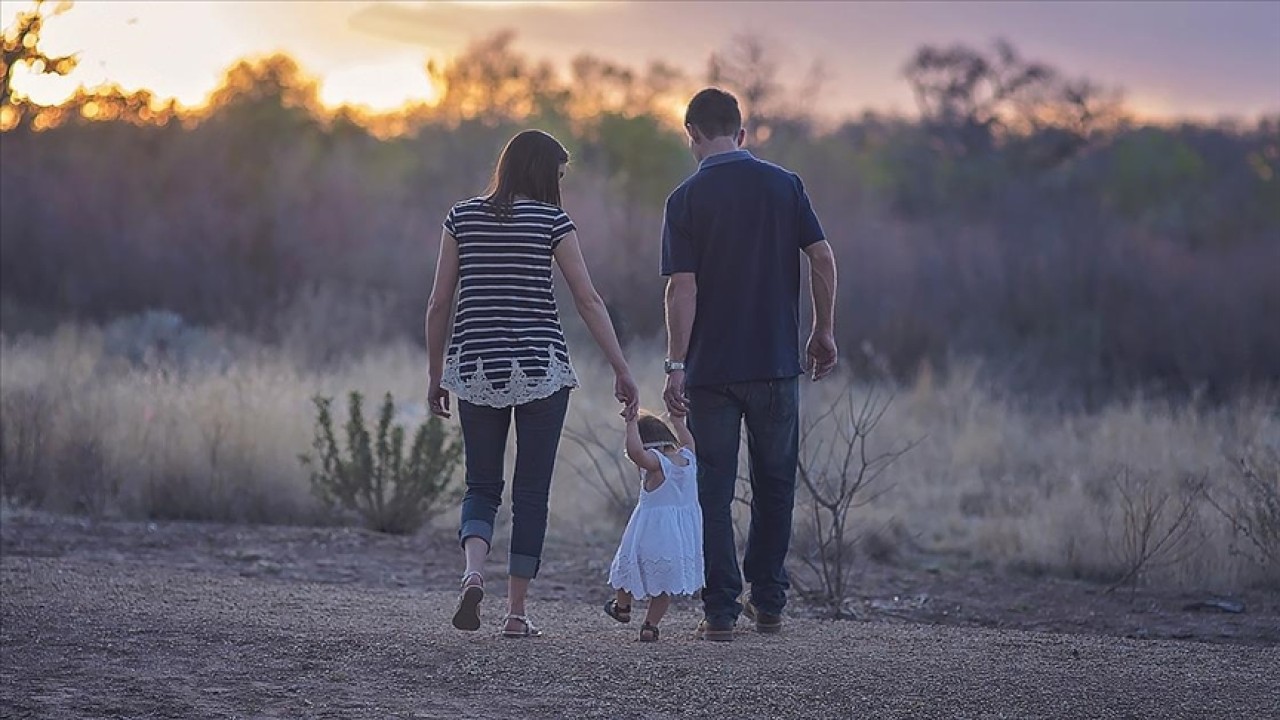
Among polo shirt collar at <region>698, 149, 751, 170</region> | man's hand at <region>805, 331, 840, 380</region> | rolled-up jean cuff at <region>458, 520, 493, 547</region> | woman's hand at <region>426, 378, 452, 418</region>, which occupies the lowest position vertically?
rolled-up jean cuff at <region>458, 520, 493, 547</region>

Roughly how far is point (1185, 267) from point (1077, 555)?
14.4 meters

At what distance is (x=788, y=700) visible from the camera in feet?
18.5

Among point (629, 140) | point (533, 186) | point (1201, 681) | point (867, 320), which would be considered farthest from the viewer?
point (629, 140)

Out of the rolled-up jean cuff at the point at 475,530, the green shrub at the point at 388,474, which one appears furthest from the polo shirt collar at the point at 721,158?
the green shrub at the point at 388,474

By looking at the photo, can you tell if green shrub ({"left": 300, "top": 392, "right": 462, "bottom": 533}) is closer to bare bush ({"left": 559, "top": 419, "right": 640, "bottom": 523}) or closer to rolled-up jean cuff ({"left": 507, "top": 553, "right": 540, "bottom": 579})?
bare bush ({"left": 559, "top": 419, "right": 640, "bottom": 523})

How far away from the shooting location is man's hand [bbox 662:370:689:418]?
6.91 metres

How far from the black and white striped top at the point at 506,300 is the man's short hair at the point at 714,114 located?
2.32 feet

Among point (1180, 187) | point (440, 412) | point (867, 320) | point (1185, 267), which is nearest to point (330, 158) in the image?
point (867, 320)

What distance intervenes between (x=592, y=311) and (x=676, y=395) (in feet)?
1.76

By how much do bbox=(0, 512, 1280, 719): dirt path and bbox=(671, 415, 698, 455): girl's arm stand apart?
767 mm

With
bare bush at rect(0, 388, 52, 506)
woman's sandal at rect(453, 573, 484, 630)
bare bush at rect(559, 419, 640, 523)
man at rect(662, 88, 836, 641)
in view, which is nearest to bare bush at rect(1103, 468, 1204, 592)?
bare bush at rect(559, 419, 640, 523)

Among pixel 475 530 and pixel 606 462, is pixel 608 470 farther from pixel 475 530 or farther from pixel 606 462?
pixel 475 530

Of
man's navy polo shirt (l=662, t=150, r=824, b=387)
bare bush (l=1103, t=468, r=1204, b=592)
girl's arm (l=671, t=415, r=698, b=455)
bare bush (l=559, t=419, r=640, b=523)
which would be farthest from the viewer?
bare bush (l=559, t=419, r=640, b=523)

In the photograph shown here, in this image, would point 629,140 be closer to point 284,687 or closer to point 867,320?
point 867,320
